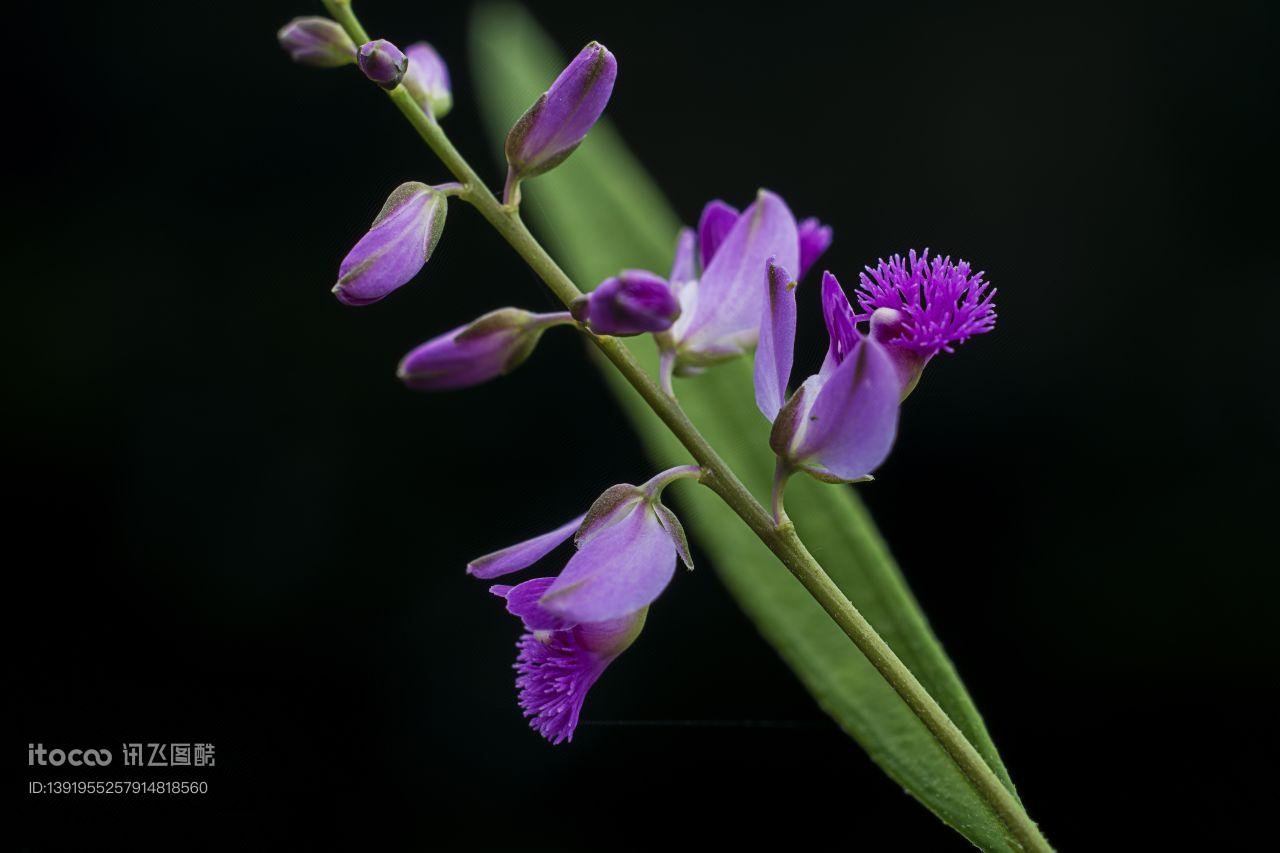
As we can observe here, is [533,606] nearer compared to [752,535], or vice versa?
A: [533,606]

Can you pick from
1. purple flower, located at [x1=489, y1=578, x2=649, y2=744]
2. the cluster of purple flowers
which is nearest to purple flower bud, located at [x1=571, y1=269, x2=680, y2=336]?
the cluster of purple flowers

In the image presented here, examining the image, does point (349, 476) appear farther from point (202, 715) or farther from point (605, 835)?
point (605, 835)

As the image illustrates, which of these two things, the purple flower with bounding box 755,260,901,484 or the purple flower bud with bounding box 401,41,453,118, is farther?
the purple flower bud with bounding box 401,41,453,118

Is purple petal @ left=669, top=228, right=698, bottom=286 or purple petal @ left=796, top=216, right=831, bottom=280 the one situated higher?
purple petal @ left=669, top=228, right=698, bottom=286

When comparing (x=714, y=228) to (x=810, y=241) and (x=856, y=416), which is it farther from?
(x=856, y=416)

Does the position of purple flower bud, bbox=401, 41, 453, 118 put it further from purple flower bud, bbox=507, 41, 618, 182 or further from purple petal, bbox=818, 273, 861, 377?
purple petal, bbox=818, 273, 861, 377

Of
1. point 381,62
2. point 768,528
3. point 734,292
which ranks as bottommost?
point 768,528

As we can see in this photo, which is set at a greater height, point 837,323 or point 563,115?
point 563,115

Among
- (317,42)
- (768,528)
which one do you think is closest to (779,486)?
(768,528)

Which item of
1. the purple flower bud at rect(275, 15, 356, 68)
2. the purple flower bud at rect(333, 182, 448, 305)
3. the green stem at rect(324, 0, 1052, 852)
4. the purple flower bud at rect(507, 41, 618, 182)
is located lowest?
the green stem at rect(324, 0, 1052, 852)
